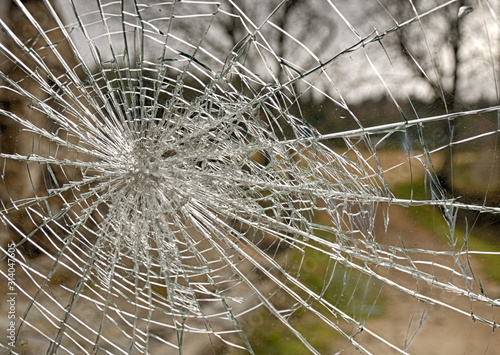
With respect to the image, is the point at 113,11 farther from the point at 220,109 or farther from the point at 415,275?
the point at 415,275

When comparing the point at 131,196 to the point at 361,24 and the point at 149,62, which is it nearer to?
the point at 149,62

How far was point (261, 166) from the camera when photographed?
0.75 m

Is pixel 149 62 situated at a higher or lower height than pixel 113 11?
lower

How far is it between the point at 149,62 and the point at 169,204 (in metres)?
0.27

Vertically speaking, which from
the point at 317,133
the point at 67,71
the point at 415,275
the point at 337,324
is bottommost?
the point at 337,324

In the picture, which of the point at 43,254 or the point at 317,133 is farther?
the point at 43,254

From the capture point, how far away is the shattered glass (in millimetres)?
724

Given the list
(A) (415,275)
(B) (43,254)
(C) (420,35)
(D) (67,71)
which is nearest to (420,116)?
(C) (420,35)

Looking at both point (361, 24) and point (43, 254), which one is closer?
point (361, 24)

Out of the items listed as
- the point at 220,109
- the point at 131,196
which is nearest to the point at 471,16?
the point at 220,109

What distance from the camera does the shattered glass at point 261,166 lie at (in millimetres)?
724

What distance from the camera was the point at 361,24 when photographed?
749mm

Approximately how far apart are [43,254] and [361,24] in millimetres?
828

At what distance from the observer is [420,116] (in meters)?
0.75
